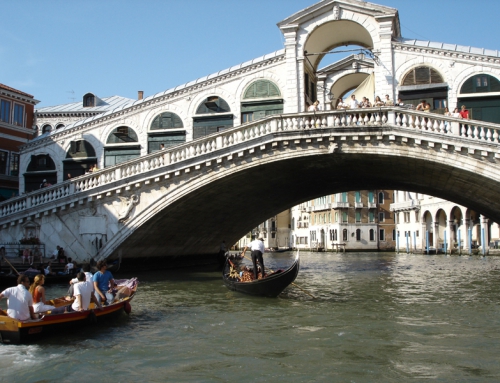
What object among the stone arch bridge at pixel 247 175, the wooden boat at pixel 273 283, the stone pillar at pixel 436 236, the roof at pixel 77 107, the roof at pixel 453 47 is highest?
the roof at pixel 77 107

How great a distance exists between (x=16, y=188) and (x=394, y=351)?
20931mm

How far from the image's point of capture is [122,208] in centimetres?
1881

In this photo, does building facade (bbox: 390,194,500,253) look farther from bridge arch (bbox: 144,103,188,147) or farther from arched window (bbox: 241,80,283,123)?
bridge arch (bbox: 144,103,188,147)

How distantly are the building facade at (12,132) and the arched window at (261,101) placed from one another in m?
10.6

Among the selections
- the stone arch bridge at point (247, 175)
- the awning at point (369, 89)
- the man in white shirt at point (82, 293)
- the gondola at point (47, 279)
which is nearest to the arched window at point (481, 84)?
the stone arch bridge at point (247, 175)

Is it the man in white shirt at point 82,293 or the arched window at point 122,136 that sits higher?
the arched window at point 122,136

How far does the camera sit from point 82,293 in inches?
384

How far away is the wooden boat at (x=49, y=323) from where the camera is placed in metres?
8.48

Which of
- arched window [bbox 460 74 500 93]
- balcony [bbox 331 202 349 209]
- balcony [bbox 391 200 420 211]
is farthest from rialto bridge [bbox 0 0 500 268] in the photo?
balcony [bbox 331 202 349 209]

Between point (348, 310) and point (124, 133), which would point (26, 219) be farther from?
point (348, 310)

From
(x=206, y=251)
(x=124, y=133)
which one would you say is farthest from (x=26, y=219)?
(x=206, y=251)

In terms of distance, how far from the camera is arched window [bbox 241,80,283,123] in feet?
66.9

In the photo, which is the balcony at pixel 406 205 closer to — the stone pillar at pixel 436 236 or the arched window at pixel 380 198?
the arched window at pixel 380 198

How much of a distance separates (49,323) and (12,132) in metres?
17.6
